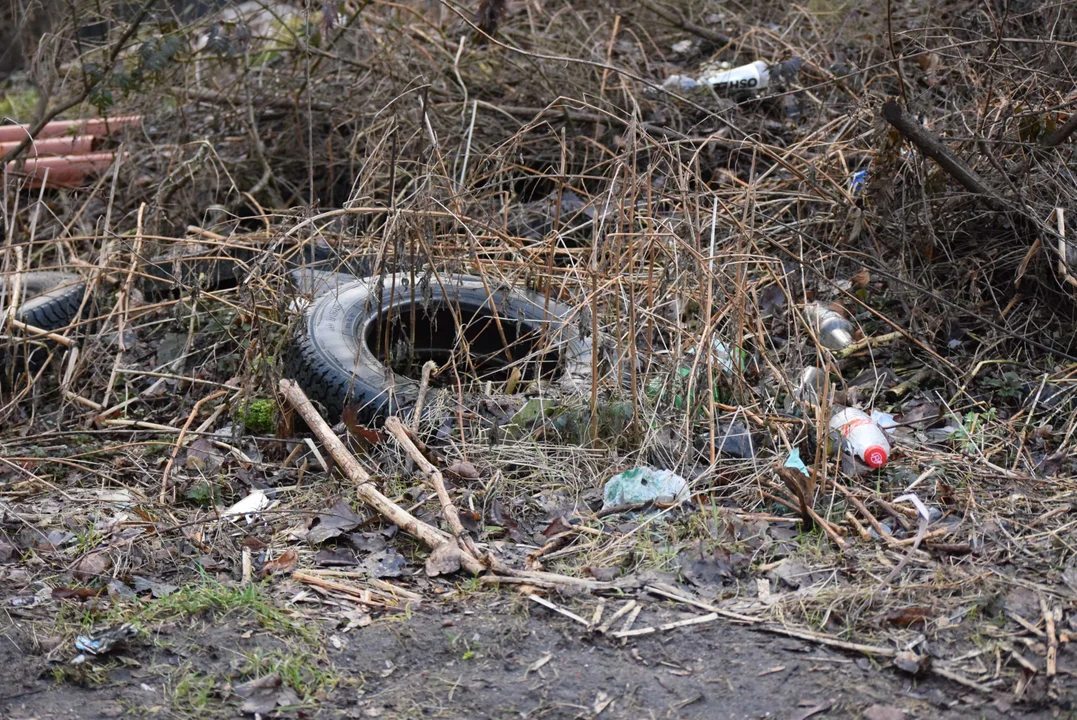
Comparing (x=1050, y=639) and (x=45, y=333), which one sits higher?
(x=45, y=333)

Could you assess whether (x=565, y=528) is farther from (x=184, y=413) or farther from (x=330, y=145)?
(x=330, y=145)

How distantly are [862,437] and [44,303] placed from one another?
3.72 metres

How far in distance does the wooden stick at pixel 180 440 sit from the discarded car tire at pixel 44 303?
0.87 meters

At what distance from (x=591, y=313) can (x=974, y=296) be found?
1881mm

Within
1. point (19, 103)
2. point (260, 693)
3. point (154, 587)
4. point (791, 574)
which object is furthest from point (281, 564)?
point (19, 103)

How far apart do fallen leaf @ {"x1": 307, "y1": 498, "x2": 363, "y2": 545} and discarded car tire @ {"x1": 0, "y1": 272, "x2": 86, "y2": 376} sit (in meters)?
1.97

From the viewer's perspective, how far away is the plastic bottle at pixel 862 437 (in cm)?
349

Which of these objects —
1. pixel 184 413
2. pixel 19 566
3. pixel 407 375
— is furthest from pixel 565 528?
pixel 184 413

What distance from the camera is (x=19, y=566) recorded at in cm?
325

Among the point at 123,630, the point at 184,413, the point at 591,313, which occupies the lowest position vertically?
the point at 184,413

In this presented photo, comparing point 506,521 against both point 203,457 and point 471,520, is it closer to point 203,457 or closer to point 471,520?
point 471,520

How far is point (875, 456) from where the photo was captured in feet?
11.4

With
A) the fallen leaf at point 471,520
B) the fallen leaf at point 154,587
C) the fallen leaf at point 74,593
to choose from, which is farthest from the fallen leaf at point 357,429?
the fallen leaf at point 74,593

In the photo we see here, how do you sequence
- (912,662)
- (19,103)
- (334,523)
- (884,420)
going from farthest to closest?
(19,103)
(884,420)
(334,523)
(912,662)
